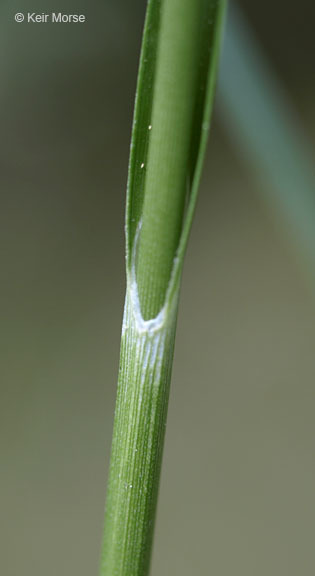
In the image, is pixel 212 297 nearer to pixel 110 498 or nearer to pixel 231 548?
pixel 231 548

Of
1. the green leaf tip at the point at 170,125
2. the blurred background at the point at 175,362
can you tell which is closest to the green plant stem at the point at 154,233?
the green leaf tip at the point at 170,125

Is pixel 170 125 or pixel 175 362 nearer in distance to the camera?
pixel 170 125

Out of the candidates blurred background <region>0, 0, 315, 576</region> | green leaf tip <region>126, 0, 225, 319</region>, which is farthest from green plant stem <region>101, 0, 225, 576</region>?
blurred background <region>0, 0, 315, 576</region>

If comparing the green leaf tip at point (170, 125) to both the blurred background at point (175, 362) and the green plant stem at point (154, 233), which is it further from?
the blurred background at point (175, 362)

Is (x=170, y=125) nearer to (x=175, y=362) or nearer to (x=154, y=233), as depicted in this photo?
(x=154, y=233)

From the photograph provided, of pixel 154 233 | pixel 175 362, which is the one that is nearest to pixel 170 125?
pixel 154 233
